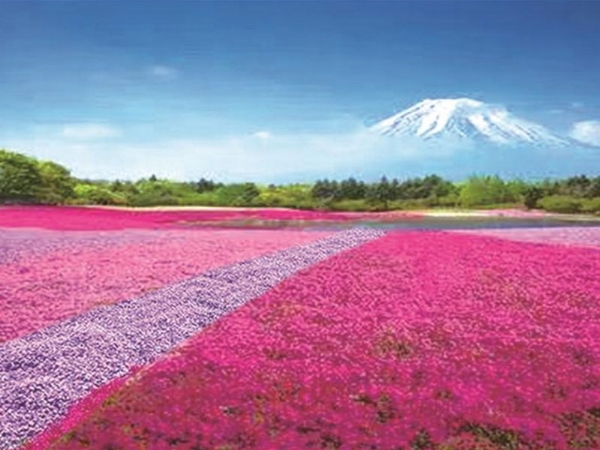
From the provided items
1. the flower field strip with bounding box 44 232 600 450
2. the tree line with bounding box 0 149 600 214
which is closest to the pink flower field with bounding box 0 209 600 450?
the flower field strip with bounding box 44 232 600 450

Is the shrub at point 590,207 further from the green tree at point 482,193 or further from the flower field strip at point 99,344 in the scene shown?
the flower field strip at point 99,344

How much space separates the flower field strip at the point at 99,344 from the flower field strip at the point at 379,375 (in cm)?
76

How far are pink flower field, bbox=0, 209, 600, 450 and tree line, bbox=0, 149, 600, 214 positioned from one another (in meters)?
55.0

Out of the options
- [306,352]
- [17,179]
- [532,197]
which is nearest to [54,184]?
[17,179]

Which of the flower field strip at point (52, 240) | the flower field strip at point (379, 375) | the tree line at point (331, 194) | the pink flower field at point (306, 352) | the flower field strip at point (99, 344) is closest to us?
the flower field strip at point (379, 375)

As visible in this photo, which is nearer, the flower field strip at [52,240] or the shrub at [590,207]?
the flower field strip at [52,240]

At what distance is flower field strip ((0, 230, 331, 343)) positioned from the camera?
2069 centimetres

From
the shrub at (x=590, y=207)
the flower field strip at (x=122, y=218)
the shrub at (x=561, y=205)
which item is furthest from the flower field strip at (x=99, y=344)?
the shrub at (x=590, y=207)

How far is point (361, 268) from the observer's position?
2517 centimetres

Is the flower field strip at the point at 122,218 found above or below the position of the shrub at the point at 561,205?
below

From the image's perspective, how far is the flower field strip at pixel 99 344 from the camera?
1377cm

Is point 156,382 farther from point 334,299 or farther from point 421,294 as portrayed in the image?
point 421,294

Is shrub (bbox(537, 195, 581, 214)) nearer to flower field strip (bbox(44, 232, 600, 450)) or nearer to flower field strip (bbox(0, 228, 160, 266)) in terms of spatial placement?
flower field strip (bbox(0, 228, 160, 266))

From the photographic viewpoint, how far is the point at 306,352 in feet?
53.5
